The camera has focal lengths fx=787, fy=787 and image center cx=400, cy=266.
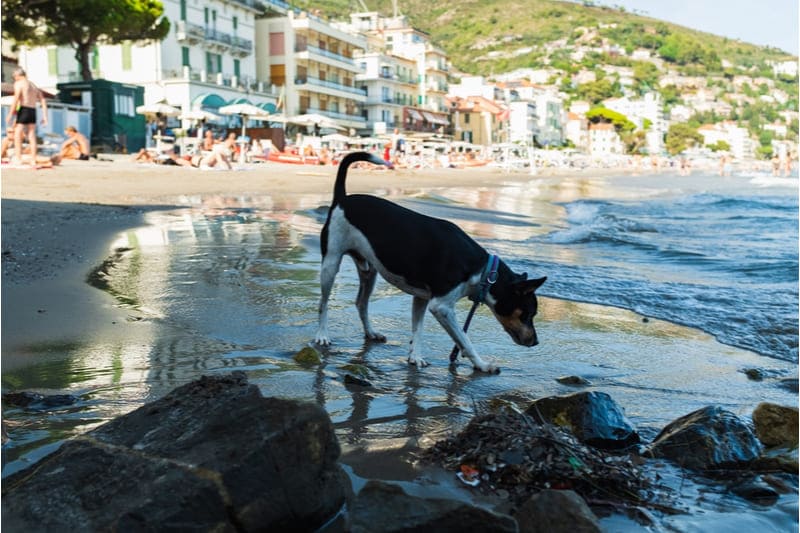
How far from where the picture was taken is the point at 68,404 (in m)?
3.60

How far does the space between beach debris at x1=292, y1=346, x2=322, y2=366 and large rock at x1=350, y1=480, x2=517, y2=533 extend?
2257mm

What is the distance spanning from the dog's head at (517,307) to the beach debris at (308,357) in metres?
1.10

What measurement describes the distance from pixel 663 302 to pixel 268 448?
19.6 feet

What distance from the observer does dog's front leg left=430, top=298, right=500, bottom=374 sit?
4594 mm

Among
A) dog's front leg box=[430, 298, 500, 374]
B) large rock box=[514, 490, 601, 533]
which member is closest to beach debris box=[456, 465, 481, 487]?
large rock box=[514, 490, 601, 533]

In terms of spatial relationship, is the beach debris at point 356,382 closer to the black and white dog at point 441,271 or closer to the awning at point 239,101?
the black and white dog at point 441,271

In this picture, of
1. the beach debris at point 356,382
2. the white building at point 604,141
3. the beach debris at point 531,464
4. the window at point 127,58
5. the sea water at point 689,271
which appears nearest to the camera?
the beach debris at point 531,464

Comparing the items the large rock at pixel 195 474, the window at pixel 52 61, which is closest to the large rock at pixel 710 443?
the large rock at pixel 195 474

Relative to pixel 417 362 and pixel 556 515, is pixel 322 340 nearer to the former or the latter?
pixel 417 362

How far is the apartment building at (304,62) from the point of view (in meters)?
63.5

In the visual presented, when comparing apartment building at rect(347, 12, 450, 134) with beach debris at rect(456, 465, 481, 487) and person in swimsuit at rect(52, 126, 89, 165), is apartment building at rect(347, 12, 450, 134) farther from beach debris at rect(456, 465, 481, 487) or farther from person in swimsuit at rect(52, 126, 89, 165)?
beach debris at rect(456, 465, 481, 487)

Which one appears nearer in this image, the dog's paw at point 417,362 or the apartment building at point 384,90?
the dog's paw at point 417,362

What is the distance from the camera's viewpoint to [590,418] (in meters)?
3.38

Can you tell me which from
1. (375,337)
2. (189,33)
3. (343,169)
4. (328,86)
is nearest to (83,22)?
(189,33)
